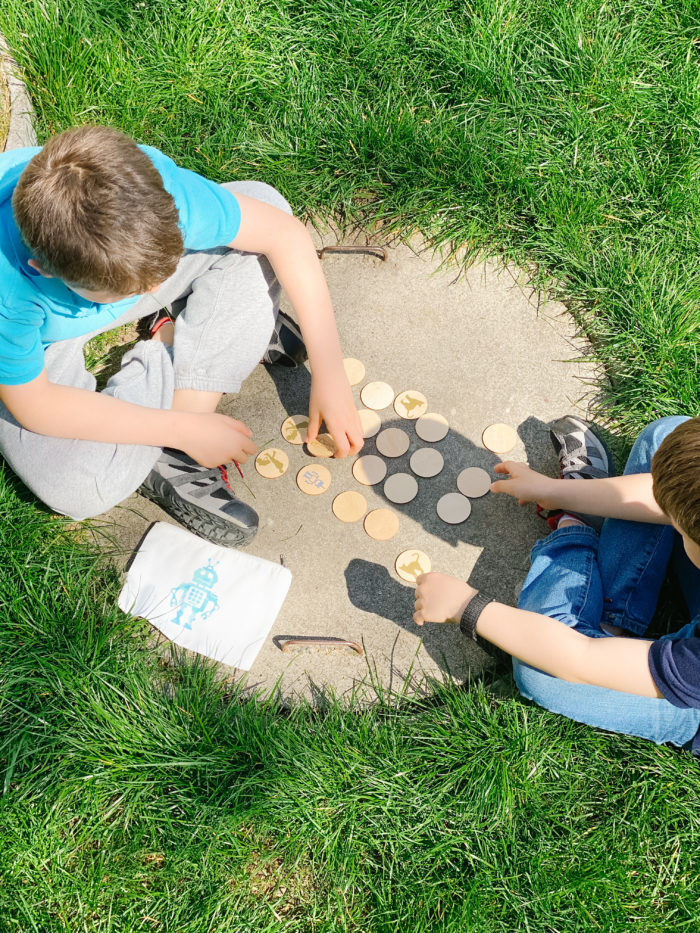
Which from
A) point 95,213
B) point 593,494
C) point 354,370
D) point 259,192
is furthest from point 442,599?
point 259,192

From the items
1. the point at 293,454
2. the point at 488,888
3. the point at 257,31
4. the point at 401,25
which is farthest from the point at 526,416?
the point at 257,31

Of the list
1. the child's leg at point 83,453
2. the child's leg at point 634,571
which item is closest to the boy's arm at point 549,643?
the child's leg at point 634,571

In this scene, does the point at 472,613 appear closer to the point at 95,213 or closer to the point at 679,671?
the point at 679,671

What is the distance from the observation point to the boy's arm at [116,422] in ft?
6.55

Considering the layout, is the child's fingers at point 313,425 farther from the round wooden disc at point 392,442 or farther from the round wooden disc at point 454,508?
the round wooden disc at point 454,508

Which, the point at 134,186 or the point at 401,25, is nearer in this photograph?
the point at 134,186

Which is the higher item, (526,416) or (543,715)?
(526,416)

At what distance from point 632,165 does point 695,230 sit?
0.34m

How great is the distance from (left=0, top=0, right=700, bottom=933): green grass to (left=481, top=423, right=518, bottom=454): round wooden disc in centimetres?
35

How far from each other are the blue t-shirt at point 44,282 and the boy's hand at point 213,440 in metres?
0.41

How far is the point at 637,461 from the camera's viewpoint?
2188 mm

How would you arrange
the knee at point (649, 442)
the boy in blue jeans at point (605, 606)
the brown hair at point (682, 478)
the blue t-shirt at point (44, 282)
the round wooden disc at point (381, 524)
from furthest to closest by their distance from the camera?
the round wooden disc at point (381, 524)
the knee at point (649, 442)
the blue t-shirt at point (44, 282)
the boy in blue jeans at point (605, 606)
the brown hair at point (682, 478)

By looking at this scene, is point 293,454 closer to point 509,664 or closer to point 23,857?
point 509,664

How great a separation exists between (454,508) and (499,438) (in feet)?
0.97
